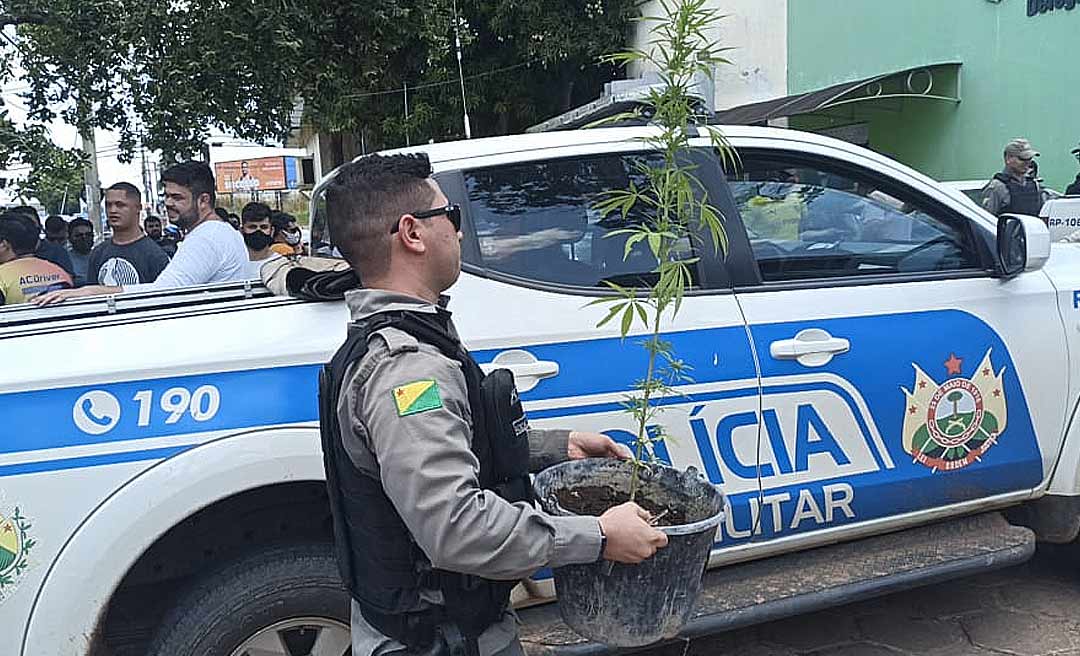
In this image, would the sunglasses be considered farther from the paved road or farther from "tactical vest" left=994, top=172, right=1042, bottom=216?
"tactical vest" left=994, top=172, right=1042, bottom=216

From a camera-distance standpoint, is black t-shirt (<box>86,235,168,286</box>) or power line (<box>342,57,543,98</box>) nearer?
black t-shirt (<box>86,235,168,286</box>)

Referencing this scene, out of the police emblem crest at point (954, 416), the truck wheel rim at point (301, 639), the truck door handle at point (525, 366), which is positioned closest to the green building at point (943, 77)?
the police emblem crest at point (954, 416)

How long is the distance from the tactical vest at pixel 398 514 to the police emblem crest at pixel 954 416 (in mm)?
1757

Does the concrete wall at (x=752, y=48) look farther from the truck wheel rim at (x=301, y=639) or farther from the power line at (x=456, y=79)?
the truck wheel rim at (x=301, y=639)

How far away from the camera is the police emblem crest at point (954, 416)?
3.11 metres

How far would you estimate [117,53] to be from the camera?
27.0ft

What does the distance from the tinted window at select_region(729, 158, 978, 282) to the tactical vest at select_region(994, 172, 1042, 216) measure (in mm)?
5821

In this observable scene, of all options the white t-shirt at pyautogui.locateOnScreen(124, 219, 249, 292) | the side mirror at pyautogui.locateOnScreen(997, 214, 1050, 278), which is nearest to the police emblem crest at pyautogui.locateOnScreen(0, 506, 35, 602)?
the white t-shirt at pyautogui.locateOnScreen(124, 219, 249, 292)

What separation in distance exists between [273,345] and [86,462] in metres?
0.52

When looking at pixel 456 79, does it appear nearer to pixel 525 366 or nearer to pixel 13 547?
pixel 525 366

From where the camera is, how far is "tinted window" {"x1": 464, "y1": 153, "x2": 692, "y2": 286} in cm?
290

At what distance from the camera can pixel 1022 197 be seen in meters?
8.52

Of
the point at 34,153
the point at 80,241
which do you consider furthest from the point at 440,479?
the point at 34,153

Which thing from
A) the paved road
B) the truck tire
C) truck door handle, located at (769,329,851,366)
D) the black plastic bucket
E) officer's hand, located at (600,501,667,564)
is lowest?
the paved road
